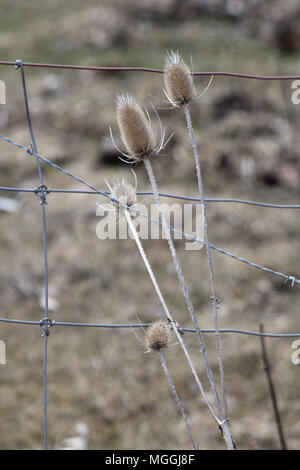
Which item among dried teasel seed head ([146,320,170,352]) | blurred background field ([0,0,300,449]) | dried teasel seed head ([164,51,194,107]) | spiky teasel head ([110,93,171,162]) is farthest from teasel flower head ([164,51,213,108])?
blurred background field ([0,0,300,449])

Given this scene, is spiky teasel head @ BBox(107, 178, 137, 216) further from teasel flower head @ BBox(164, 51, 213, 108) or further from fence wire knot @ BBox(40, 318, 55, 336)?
fence wire knot @ BBox(40, 318, 55, 336)

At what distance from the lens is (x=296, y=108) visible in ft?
20.7

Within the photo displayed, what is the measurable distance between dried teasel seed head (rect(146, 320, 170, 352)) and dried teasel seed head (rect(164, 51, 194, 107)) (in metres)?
0.66

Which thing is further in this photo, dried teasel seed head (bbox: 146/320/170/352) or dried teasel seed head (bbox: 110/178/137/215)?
dried teasel seed head (bbox: 110/178/137/215)

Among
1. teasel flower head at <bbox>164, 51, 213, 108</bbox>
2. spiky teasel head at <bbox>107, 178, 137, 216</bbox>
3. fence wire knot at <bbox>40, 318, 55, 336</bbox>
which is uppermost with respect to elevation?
teasel flower head at <bbox>164, 51, 213, 108</bbox>

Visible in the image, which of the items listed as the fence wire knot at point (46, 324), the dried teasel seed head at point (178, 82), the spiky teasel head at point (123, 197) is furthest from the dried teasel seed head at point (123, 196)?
the fence wire knot at point (46, 324)

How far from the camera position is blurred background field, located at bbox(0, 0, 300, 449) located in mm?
3463

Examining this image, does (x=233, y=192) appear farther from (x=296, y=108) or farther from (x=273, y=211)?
(x=296, y=108)

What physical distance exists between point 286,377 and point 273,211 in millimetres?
2029

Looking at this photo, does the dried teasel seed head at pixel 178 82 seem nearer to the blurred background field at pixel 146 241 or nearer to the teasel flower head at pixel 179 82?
the teasel flower head at pixel 179 82

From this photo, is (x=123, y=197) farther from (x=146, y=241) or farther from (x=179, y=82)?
(x=146, y=241)

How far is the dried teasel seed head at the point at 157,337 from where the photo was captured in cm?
159

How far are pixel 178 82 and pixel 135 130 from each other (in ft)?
0.64
